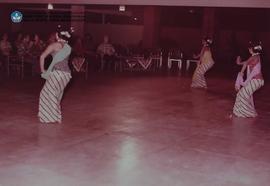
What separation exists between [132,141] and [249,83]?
2.98 m

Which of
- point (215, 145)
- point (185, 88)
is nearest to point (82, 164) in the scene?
point (215, 145)

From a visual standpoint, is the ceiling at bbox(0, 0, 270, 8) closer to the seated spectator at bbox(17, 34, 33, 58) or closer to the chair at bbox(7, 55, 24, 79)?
the seated spectator at bbox(17, 34, 33, 58)

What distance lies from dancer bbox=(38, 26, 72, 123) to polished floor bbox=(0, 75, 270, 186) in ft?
0.77

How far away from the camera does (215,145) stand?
7.07 m

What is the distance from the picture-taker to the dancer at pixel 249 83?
8.94 meters

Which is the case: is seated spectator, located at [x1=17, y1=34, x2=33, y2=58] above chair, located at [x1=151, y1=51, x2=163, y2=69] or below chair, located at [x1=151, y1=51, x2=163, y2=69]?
above

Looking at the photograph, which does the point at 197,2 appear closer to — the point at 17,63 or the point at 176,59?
the point at 17,63

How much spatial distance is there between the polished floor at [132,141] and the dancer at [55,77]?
234 millimetres

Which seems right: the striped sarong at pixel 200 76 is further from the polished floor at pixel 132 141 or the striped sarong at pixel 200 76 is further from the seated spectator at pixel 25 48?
the seated spectator at pixel 25 48

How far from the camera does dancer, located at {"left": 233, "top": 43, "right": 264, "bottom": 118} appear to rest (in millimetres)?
8938

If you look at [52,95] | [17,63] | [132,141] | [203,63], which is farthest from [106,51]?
[132,141]

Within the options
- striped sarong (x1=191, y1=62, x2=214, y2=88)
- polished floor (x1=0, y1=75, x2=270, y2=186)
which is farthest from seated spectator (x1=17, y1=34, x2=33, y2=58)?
striped sarong (x1=191, y1=62, x2=214, y2=88)

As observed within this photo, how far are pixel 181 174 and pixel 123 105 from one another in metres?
4.52

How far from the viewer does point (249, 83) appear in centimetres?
903
